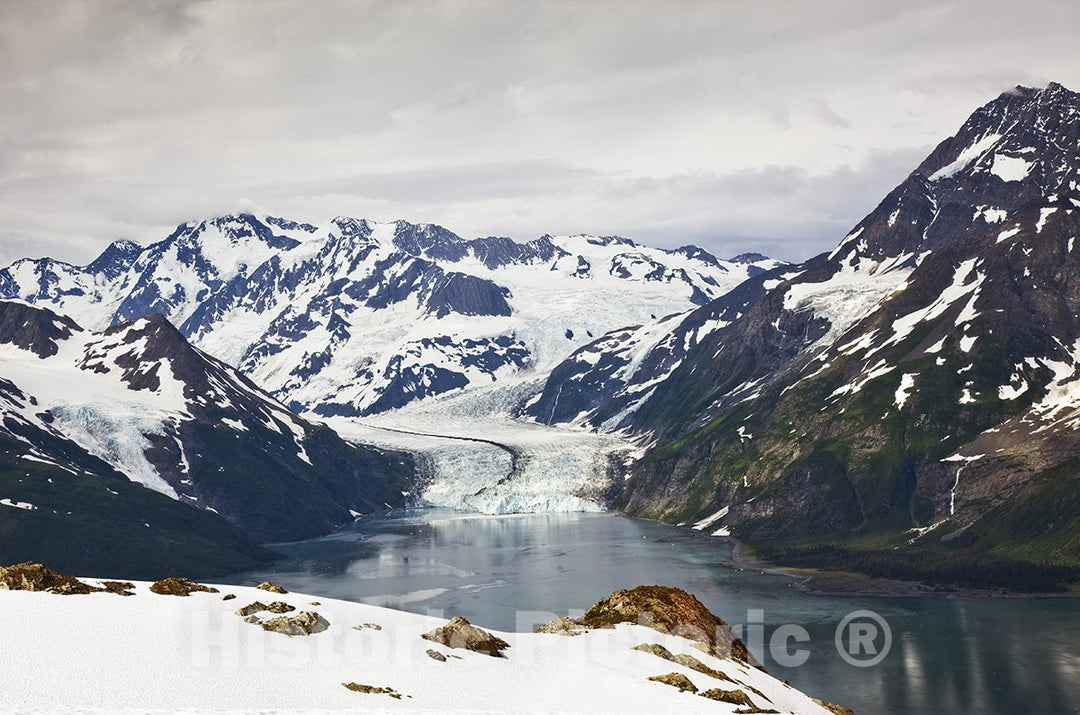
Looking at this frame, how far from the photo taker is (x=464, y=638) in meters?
59.9

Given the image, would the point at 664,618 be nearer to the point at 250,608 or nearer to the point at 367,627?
the point at 367,627

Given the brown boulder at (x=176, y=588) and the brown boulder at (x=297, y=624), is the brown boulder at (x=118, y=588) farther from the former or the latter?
the brown boulder at (x=297, y=624)

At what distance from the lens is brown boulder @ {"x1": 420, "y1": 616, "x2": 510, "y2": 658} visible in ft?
196

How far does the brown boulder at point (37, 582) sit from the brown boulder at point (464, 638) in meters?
18.0

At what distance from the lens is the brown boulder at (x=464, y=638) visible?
5975cm

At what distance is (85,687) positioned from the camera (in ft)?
142

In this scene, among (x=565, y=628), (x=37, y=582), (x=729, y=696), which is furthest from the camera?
(x=565, y=628)

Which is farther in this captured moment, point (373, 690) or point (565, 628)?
point (565, 628)

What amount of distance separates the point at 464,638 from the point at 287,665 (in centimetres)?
1144

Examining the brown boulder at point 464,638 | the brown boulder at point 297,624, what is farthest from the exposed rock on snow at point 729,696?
the brown boulder at point 297,624

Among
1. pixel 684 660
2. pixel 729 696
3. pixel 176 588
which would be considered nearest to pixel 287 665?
pixel 176 588

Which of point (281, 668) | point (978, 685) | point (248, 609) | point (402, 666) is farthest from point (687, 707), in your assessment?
point (978, 685)

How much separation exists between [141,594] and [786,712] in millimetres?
34440

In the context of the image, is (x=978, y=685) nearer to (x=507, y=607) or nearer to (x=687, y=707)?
(x=507, y=607)
